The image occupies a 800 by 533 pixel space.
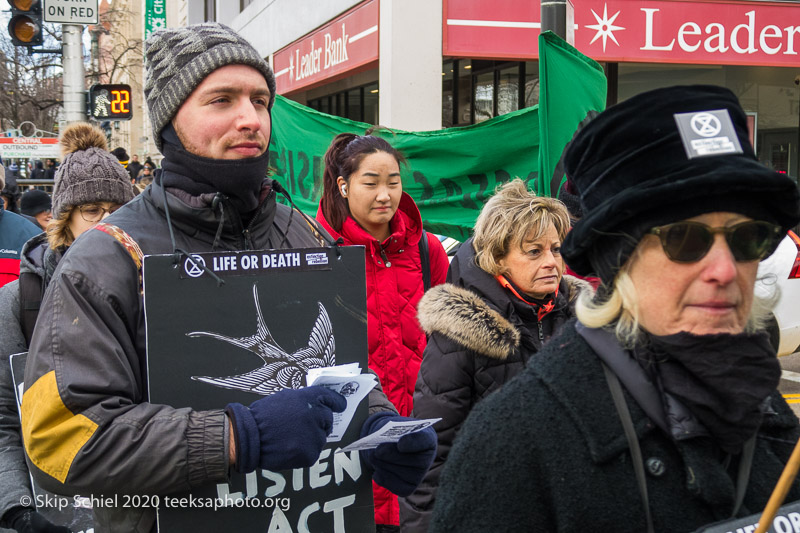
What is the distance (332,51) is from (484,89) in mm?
2442

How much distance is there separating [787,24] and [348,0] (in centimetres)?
595

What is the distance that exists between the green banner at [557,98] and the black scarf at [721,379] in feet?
11.4

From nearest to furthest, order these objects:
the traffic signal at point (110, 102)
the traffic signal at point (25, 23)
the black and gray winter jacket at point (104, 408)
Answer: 1. the black and gray winter jacket at point (104, 408)
2. the traffic signal at point (25, 23)
3. the traffic signal at point (110, 102)

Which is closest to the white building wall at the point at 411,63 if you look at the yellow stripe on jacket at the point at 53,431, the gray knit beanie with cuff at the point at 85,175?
the gray knit beanie with cuff at the point at 85,175

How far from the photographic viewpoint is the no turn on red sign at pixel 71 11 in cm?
1013

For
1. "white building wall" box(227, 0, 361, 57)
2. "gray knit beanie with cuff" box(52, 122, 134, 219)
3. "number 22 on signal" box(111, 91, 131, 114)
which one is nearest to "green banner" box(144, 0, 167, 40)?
"white building wall" box(227, 0, 361, 57)

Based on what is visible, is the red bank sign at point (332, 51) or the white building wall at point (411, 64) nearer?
the white building wall at point (411, 64)

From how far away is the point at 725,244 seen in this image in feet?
4.93

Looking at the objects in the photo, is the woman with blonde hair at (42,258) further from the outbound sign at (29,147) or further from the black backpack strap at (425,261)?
the outbound sign at (29,147)

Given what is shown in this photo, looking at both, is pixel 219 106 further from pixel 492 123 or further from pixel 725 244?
pixel 492 123

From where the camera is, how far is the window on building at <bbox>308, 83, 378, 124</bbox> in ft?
53.3

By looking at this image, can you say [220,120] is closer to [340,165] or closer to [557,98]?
[340,165]

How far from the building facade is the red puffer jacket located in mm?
6178

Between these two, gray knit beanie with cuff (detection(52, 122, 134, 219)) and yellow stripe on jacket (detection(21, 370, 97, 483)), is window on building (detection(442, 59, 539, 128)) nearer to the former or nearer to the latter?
gray knit beanie with cuff (detection(52, 122, 134, 219))
